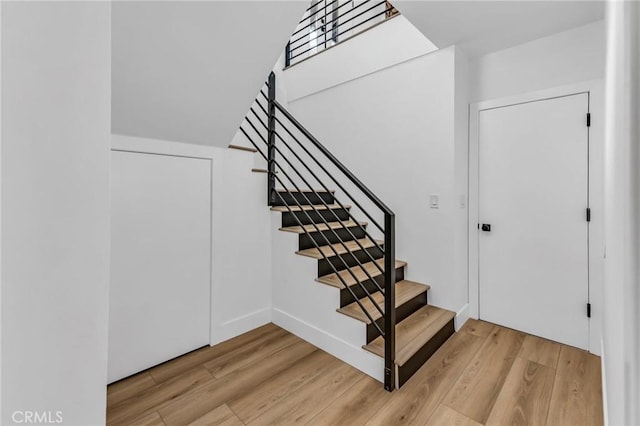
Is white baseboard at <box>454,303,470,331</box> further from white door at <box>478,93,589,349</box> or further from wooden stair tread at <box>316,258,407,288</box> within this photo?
wooden stair tread at <box>316,258,407,288</box>

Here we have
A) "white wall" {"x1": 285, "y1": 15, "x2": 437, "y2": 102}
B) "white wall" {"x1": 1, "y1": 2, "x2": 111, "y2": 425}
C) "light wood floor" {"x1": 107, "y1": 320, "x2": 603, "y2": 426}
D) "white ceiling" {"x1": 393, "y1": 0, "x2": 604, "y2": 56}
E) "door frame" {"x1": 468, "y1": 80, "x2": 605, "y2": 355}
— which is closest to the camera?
"white wall" {"x1": 1, "y1": 2, "x2": 111, "y2": 425}

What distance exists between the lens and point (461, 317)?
257 cm

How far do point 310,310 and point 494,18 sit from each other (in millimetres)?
2537

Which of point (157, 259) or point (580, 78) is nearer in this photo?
point (157, 259)

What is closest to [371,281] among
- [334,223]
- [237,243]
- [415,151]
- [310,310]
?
[310,310]

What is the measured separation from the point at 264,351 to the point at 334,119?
2.39 m

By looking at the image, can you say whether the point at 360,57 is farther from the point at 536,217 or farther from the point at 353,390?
the point at 353,390

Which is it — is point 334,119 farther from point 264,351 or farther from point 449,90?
point 264,351

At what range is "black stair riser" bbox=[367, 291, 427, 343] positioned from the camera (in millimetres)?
1989

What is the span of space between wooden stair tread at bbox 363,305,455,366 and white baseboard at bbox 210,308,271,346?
106cm

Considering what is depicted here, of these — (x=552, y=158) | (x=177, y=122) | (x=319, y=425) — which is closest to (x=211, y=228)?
(x=177, y=122)

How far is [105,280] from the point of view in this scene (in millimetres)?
512

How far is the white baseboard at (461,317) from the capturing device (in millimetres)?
2502

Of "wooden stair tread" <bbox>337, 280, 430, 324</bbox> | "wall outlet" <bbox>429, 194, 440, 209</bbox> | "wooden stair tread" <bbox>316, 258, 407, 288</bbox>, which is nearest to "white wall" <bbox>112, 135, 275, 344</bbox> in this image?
"wooden stair tread" <bbox>316, 258, 407, 288</bbox>
